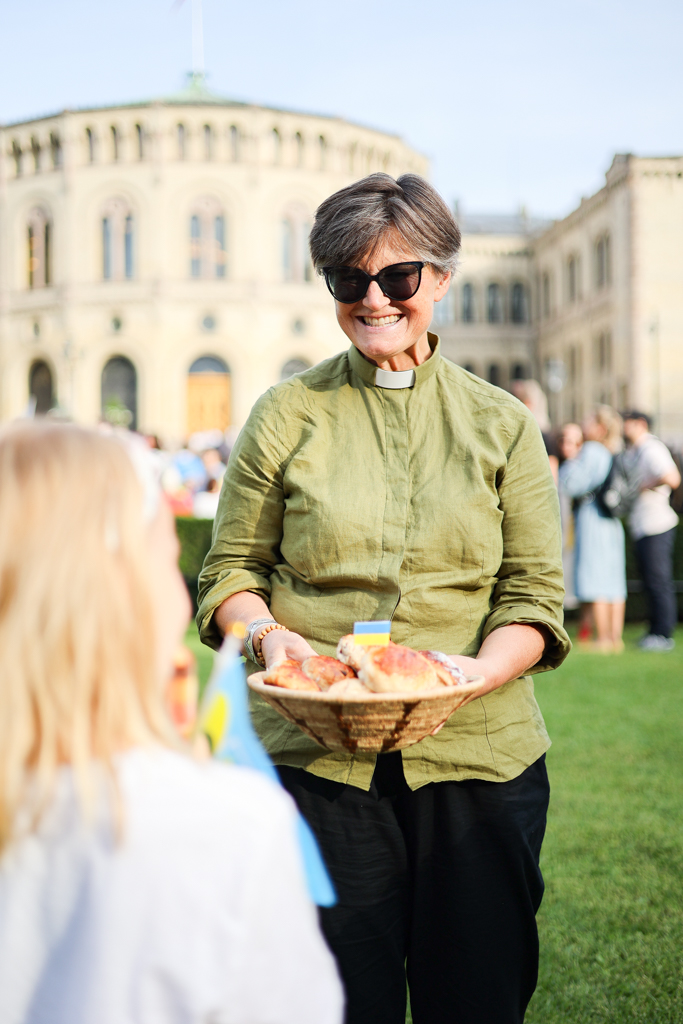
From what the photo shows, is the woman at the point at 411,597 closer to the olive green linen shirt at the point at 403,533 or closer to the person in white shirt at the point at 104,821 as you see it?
the olive green linen shirt at the point at 403,533

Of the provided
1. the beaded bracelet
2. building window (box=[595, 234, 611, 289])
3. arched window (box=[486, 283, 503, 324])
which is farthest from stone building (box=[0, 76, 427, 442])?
the beaded bracelet

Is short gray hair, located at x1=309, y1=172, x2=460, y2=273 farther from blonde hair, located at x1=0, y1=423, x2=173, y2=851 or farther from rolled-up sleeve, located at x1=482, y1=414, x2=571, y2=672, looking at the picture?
blonde hair, located at x1=0, y1=423, x2=173, y2=851

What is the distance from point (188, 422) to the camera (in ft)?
118

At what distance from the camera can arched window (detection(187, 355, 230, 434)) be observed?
3588 cm

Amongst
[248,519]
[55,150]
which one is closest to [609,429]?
[248,519]

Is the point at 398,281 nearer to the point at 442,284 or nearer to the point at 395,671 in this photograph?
the point at 442,284

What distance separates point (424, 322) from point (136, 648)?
3.91 feet

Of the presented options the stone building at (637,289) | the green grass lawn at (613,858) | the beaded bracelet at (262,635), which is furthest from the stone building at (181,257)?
the beaded bracelet at (262,635)

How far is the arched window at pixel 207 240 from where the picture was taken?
36.0 meters

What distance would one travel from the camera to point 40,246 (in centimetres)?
3759

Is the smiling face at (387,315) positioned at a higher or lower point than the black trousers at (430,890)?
higher

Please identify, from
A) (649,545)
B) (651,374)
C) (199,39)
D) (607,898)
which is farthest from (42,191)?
(607,898)

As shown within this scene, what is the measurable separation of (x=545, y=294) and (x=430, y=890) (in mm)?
47463

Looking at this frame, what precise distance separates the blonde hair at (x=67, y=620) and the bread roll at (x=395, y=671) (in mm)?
587
